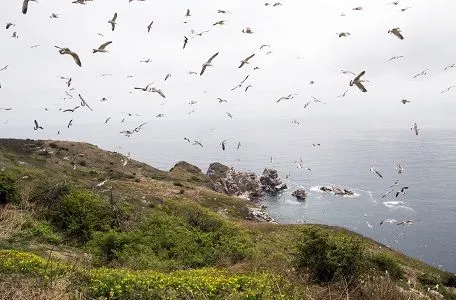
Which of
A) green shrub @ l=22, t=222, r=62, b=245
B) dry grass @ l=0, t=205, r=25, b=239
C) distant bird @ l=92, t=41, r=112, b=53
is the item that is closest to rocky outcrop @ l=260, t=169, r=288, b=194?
dry grass @ l=0, t=205, r=25, b=239

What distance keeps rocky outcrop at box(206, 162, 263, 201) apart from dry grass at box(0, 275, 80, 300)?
96.1 meters

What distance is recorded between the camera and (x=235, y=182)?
381 ft

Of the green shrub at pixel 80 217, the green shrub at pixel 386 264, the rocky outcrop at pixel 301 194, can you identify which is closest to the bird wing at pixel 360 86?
the green shrub at pixel 80 217

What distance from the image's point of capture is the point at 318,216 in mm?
98000

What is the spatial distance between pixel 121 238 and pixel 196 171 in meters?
86.5

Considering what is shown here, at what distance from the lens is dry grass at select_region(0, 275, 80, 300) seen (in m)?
10.5

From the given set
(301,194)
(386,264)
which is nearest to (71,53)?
(386,264)

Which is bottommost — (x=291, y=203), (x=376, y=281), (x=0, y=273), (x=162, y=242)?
(x=291, y=203)

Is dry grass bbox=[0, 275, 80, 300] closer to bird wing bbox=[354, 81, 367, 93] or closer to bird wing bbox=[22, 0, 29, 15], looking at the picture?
bird wing bbox=[22, 0, 29, 15]

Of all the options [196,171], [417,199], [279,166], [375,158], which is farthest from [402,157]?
[196,171]

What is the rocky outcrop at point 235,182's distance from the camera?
111750 millimetres

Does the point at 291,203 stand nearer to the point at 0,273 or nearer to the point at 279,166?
the point at 279,166

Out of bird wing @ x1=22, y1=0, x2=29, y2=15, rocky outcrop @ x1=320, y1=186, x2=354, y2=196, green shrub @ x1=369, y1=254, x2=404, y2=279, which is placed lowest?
rocky outcrop @ x1=320, y1=186, x2=354, y2=196

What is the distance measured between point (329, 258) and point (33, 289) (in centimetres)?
1345
